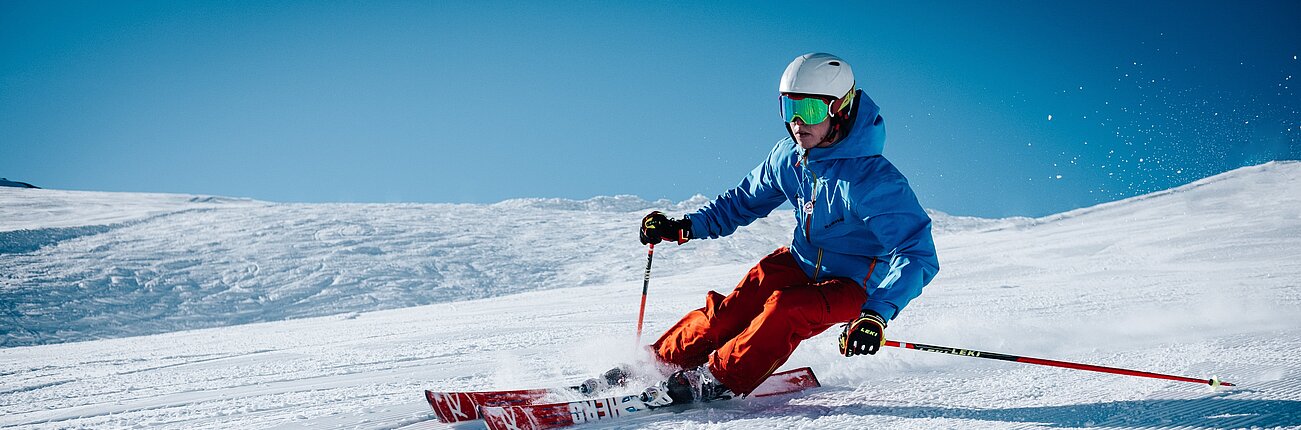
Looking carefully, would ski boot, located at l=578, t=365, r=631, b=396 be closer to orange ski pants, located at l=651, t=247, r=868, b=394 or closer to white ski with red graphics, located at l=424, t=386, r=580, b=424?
orange ski pants, located at l=651, t=247, r=868, b=394

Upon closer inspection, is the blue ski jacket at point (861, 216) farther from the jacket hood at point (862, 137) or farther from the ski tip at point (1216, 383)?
the ski tip at point (1216, 383)

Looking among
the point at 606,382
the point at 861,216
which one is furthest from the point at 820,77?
the point at 606,382

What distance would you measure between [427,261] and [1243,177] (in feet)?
76.7

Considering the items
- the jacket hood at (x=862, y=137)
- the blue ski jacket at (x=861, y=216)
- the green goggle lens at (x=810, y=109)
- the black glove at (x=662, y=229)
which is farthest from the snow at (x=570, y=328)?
the green goggle lens at (x=810, y=109)

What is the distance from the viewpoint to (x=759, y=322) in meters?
2.79

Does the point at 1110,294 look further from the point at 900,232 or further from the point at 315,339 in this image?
the point at 315,339

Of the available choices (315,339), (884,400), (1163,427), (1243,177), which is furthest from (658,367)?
(1243,177)

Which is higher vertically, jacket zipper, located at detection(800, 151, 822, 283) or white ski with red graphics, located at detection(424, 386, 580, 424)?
jacket zipper, located at detection(800, 151, 822, 283)

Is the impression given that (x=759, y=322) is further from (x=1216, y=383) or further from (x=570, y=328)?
(x=570, y=328)

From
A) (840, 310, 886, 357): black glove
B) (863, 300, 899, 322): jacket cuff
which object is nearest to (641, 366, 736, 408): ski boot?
(840, 310, 886, 357): black glove

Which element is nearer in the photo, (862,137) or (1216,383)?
(1216,383)

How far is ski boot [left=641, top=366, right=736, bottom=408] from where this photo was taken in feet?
8.93

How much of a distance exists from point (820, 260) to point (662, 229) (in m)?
0.92

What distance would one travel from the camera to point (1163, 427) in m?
2.23
